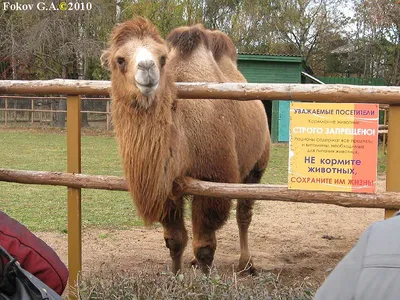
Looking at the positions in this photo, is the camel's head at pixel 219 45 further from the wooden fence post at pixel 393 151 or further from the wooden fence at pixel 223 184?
the wooden fence post at pixel 393 151

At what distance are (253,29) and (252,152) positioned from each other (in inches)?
1268

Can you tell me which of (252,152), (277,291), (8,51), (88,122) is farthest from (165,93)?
(8,51)

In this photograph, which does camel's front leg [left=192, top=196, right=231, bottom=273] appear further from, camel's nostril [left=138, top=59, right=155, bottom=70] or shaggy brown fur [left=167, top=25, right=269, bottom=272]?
camel's nostril [left=138, top=59, right=155, bottom=70]

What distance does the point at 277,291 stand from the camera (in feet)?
11.2

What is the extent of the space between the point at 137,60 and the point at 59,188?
315 inches

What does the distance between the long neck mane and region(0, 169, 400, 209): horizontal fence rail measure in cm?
17

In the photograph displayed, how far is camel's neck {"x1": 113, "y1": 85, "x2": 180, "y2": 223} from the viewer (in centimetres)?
401

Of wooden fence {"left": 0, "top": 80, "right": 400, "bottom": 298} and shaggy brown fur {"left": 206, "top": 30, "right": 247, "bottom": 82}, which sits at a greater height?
shaggy brown fur {"left": 206, "top": 30, "right": 247, "bottom": 82}

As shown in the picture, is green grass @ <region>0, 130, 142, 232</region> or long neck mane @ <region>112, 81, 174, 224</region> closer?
long neck mane @ <region>112, 81, 174, 224</region>

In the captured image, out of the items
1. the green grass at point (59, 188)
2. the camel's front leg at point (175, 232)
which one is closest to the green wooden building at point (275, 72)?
the green grass at point (59, 188)

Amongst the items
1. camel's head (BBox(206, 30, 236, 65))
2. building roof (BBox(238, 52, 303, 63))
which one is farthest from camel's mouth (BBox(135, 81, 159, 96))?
building roof (BBox(238, 52, 303, 63))

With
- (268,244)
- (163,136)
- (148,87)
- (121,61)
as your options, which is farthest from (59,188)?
(148,87)

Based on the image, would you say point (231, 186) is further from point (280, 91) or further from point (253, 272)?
point (253, 272)

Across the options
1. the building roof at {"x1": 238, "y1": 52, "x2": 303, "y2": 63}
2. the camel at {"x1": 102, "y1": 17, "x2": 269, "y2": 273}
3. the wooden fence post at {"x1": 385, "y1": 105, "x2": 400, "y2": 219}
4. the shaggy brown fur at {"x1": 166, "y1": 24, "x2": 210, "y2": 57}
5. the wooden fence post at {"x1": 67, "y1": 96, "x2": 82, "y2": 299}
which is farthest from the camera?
the building roof at {"x1": 238, "y1": 52, "x2": 303, "y2": 63}
